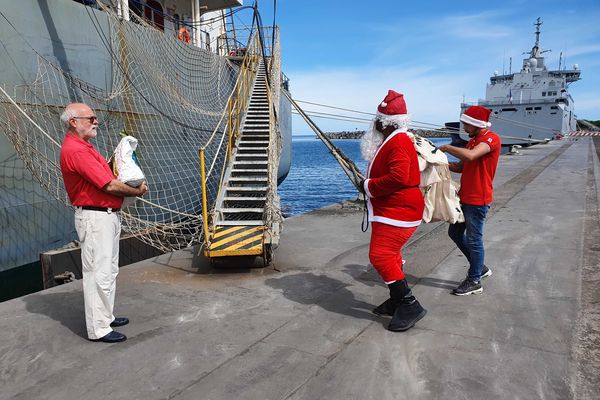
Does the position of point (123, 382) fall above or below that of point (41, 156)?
below

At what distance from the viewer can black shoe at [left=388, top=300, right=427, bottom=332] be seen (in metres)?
3.30

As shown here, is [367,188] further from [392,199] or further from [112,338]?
[112,338]

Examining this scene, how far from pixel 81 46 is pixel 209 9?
439 inches

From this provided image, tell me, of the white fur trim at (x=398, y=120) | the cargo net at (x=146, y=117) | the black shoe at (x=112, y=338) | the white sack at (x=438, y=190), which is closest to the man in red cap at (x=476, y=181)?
the white sack at (x=438, y=190)

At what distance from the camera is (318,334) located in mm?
3297

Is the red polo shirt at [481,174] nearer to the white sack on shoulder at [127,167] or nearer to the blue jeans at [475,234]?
the blue jeans at [475,234]

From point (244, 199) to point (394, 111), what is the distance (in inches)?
136

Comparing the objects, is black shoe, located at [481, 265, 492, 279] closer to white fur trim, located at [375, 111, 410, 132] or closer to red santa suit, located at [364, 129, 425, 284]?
red santa suit, located at [364, 129, 425, 284]

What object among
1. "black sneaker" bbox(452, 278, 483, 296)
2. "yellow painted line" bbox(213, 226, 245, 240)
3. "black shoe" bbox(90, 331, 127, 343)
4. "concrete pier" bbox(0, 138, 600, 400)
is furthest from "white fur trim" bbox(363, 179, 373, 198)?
"yellow painted line" bbox(213, 226, 245, 240)

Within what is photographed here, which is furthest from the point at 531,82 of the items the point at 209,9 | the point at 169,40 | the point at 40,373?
the point at 40,373

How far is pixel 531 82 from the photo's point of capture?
162ft

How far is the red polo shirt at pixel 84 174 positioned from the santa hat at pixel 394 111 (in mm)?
2019

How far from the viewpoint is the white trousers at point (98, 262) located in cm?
305

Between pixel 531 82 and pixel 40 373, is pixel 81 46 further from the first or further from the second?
pixel 531 82
